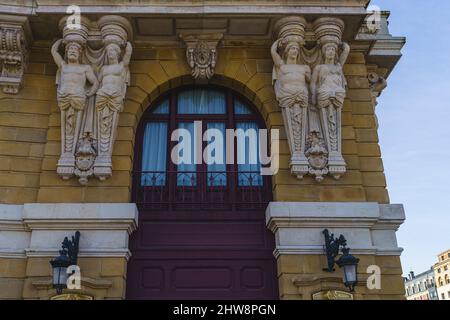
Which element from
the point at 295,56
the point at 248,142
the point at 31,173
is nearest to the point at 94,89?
the point at 31,173

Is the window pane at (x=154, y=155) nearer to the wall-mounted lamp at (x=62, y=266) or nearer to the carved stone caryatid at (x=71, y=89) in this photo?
the carved stone caryatid at (x=71, y=89)

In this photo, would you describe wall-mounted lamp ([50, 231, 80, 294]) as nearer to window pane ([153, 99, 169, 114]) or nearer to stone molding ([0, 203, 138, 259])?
stone molding ([0, 203, 138, 259])

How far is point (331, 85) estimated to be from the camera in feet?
30.8

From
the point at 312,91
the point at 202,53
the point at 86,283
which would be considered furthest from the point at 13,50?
the point at 312,91

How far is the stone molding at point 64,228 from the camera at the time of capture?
8369 millimetres

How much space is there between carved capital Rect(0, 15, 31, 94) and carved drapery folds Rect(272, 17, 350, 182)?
5592mm

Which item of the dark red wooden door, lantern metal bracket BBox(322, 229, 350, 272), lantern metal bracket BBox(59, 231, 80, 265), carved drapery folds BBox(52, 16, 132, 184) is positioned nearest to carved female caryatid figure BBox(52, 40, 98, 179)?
carved drapery folds BBox(52, 16, 132, 184)

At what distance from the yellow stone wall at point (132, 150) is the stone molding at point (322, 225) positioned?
19cm

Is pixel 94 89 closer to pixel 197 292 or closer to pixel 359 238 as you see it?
pixel 197 292

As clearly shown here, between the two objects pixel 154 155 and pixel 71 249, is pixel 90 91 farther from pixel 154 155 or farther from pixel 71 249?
→ pixel 71 249

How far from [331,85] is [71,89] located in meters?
5.51

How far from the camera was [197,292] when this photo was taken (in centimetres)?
866
